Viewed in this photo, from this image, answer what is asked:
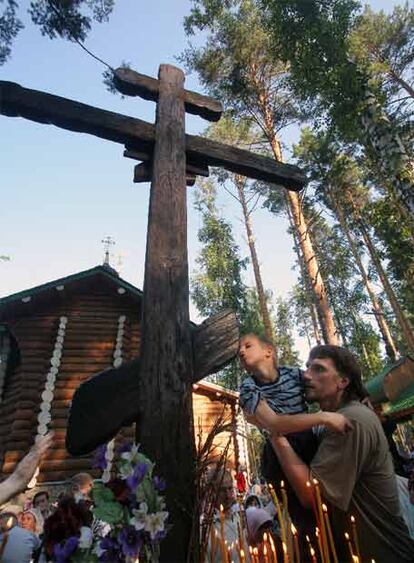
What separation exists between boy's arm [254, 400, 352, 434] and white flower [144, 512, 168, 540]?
0.59m

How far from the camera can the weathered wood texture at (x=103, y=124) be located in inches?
98.7

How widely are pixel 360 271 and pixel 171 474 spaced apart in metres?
25.4

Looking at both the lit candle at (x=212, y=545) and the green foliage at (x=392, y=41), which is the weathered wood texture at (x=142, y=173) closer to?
the lit candle at (x=212, y=545)

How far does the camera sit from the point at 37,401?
28.0 ft

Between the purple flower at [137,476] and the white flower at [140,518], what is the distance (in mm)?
74

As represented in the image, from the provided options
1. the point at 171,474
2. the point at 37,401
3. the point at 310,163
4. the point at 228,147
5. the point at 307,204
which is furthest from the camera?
the point at 307,204

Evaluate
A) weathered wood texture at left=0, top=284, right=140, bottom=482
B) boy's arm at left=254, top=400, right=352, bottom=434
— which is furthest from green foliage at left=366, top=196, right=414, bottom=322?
boy's arm at left=254, top=400, right=352, bottom=434

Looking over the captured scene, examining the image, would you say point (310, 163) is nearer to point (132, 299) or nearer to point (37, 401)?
point (132, 299)

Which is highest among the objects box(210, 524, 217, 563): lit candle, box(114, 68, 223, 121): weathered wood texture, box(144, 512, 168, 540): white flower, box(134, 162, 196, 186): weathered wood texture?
box(114, 68, 223, 121): weathered wood texture

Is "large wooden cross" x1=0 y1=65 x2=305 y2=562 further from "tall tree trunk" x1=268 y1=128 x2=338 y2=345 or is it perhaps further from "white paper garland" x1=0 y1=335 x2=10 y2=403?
"white paper garland" x1=0 y1=335 x2=10 y2=403

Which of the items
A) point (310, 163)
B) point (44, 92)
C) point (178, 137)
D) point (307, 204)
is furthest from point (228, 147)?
point (307, 204)

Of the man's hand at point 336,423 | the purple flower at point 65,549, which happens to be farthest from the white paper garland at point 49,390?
the man's hand at point 336,423

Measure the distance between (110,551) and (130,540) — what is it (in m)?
0.08

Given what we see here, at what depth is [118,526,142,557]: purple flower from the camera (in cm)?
131
